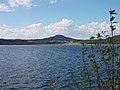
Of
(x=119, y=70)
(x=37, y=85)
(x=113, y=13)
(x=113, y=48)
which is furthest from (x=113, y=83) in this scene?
(x=37, y=85)

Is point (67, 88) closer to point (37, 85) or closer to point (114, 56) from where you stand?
point (37, 85)

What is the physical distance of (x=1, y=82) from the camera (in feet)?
126

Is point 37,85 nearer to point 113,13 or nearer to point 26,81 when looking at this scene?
point 26,81

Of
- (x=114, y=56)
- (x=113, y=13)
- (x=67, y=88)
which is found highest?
(x=113, y=13)

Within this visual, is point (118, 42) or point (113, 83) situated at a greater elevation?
point (118, 42)

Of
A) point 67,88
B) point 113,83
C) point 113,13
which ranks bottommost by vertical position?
point 67,88

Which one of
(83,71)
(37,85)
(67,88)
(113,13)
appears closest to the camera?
(113,13)

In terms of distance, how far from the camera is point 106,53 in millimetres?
10344

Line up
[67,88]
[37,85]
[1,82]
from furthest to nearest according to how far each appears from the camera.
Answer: [1,82]
[37,85]
[67,88]

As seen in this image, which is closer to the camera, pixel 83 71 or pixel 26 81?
pixel 83 71

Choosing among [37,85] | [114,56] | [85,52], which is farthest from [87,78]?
[37,85]

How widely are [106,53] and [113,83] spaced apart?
1184 mm

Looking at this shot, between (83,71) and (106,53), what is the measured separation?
1508 millimetres

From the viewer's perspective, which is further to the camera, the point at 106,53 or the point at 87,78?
the point at 87,78
